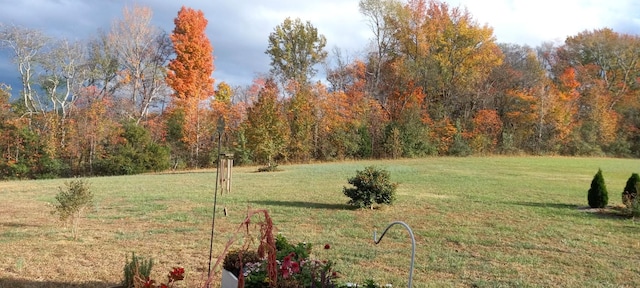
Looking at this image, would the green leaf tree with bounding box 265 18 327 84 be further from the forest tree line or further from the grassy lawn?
the grassy lawn

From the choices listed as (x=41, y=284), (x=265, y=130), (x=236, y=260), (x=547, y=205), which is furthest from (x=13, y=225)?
(x=265, y=130)

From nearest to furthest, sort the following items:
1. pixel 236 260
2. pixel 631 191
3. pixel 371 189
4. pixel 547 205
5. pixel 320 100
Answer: pixel 236 260 → pixel 371 189 → pixel 631 191 → pixel 547 205 → pixel 320 100

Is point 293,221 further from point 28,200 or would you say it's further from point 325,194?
point 28,200

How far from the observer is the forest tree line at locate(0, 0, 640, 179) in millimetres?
23859

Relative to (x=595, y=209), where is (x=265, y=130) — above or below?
above

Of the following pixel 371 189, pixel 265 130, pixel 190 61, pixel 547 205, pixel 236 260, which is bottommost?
pixel 547 205

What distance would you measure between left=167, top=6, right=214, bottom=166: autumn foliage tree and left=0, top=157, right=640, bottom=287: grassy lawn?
1735 centimetres

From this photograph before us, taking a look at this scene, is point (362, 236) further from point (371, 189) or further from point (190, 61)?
point (190, 61)

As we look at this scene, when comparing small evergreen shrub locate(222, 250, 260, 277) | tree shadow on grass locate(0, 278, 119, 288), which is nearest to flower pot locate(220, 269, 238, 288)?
small evergreen shrub locate(222, 250, 260, 277)

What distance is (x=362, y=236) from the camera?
6863 mm

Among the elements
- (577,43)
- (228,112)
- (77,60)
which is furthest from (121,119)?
(577,43)

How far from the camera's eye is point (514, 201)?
11.0m

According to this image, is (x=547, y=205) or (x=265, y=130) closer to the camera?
(x=547, y=205)

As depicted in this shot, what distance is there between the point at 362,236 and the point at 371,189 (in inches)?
105
